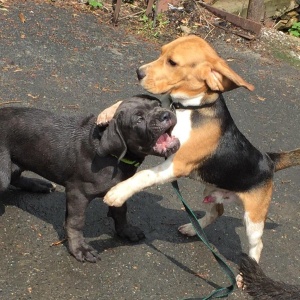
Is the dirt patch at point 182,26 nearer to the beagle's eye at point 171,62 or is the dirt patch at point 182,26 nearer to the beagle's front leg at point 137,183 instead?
the beagle's eye at point 171,62

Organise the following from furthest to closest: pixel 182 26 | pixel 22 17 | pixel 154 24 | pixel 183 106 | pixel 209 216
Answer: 1. pixel 182 26
2. pixel 154 24
3. pixel 22 17
4. pixel 209 216
5. pixel 183 106

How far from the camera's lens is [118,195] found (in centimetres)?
441

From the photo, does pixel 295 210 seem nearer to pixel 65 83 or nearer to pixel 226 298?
pixel 226 298

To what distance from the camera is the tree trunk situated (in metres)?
10.2

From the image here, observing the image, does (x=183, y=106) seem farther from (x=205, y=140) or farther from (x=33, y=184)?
(x=33, y=184)

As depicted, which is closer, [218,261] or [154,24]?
[218,261]

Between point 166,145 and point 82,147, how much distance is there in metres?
0.74

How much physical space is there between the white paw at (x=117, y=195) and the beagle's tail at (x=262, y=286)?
3.21 ft

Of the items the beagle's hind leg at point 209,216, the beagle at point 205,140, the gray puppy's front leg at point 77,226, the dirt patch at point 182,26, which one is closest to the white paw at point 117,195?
the beagle at point 205,140

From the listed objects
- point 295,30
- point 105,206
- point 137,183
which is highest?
point 137,183

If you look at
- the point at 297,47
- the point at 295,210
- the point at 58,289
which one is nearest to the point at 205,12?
the point at 297,47

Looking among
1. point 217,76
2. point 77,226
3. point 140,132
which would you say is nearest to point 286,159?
point 217,76

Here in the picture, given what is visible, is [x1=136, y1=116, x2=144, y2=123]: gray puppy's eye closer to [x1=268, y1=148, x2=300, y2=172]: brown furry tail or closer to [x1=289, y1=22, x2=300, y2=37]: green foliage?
[x1=268, y1=148, x2=300, y2=172]: brown furry tail

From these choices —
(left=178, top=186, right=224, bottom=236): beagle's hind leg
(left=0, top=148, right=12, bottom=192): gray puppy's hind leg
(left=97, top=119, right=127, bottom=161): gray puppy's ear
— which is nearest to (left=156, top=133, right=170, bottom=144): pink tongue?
(left=97, top=119, right=127, bottom=161): gray puppy's ear
